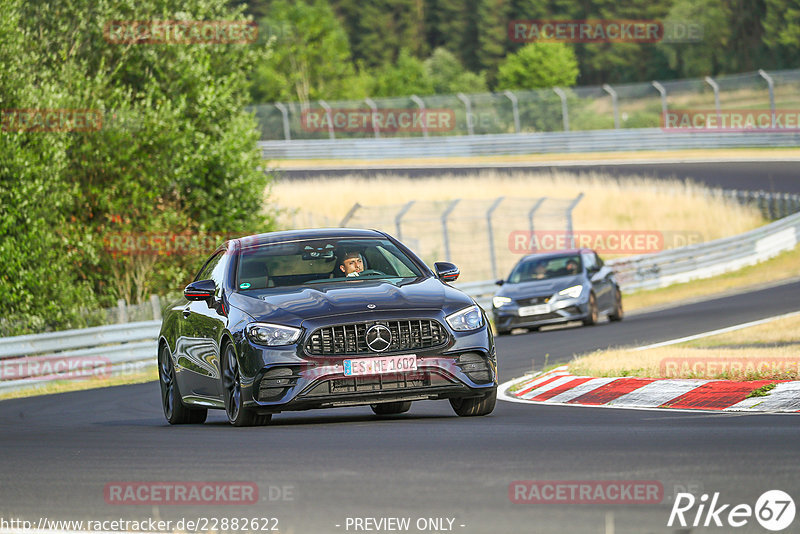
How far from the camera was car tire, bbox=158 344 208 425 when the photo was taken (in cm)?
1174

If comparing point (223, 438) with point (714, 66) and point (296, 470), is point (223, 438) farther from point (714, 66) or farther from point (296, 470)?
point (714, 66)

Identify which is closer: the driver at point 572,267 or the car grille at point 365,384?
the car grille at point 365,384

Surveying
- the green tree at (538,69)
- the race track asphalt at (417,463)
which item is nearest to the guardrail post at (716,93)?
the green tree at (538,69)

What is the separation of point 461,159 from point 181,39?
1215 inches

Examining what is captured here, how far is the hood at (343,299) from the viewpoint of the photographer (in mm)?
9719

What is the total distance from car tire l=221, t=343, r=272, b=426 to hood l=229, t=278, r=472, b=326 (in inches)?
15.2

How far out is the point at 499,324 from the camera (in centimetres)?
2448
